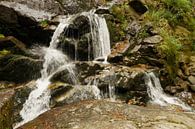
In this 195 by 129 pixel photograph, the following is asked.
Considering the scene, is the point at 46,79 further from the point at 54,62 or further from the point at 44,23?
the point at 44,23

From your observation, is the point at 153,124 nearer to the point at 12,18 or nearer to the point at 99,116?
the point at 99,116

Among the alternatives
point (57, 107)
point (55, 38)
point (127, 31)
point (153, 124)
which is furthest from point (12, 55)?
point (153, 124)

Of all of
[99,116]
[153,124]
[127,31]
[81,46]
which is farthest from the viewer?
[127,31]

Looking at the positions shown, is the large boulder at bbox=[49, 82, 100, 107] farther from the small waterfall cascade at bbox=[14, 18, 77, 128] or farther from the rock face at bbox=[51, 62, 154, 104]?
the small waterfall cascade at bbox=[14, 18, 77, 128]

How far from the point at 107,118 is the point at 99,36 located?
6.83 meters

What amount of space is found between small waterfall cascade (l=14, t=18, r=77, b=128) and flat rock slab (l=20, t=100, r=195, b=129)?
3.57 ft

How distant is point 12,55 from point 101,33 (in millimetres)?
4044

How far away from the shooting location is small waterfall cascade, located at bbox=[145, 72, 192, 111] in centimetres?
1114

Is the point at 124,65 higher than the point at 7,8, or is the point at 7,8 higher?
the point at 7,8

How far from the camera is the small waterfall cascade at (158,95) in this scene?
11.1m

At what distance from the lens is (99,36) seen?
14312 mm

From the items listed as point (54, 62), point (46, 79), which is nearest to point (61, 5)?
point (54, 62)

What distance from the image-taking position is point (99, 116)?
8.12m

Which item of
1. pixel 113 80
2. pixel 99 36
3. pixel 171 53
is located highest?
pixel 99 36
